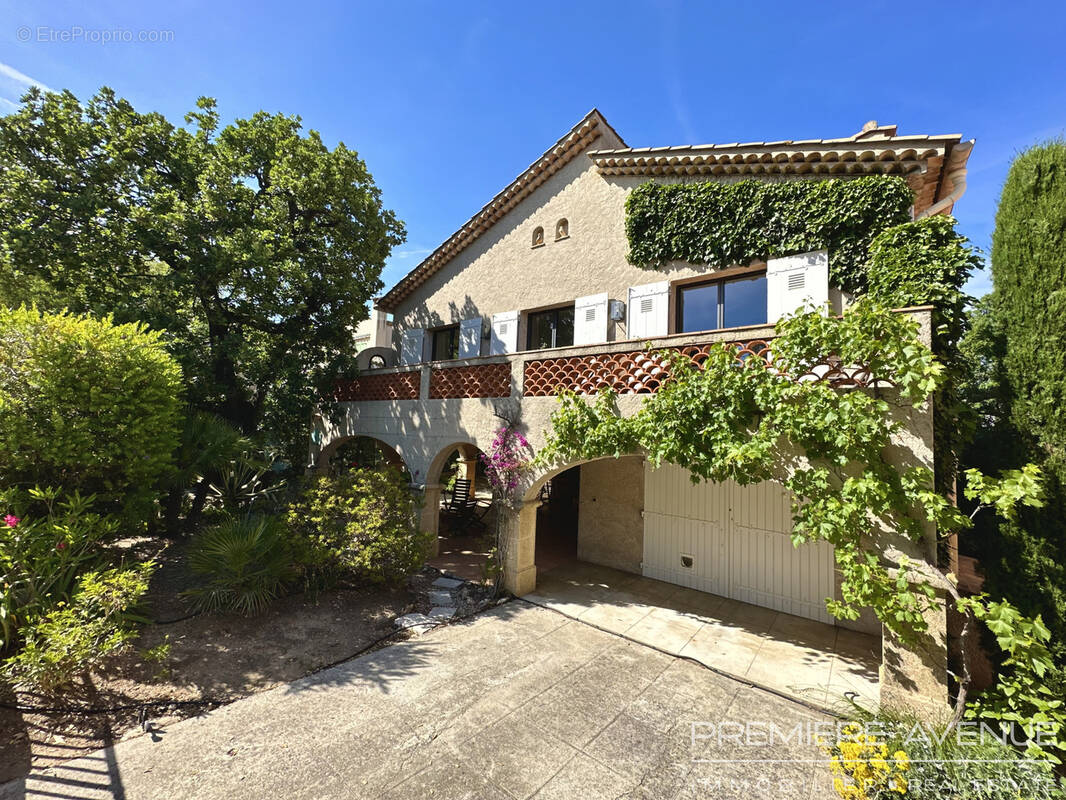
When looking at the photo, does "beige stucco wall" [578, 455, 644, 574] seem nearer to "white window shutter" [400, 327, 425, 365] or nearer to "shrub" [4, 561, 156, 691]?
"white window shutter" [400, 327, 425, 365]

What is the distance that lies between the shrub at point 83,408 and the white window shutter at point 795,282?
10944mm

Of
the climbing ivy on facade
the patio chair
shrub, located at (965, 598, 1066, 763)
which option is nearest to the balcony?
shrub, located at (965, 598, 1066, 763)

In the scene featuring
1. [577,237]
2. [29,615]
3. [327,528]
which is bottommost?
[29,615]

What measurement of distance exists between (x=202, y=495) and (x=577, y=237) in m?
11.5

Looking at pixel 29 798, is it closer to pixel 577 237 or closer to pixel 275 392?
pixel 275 392

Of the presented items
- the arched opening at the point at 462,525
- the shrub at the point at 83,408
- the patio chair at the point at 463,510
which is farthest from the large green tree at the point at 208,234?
the patio chair at the point at 463,510

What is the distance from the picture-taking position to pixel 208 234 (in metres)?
10.1

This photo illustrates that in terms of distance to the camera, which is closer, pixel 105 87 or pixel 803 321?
pixel 803 321

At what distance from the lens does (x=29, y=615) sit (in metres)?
4.98

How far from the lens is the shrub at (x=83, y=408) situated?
623 centimetres

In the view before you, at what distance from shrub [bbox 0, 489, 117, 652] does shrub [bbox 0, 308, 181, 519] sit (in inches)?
24.6

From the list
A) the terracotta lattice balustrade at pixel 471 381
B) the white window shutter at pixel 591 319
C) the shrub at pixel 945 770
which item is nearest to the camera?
the shrub at pixel 945 770

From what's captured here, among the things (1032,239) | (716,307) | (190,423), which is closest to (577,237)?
(716,307)

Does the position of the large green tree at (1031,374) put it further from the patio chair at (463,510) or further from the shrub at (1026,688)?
the patio chair at (463,510)
